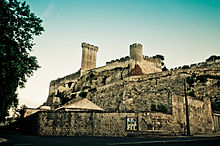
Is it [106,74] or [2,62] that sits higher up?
[106,74]

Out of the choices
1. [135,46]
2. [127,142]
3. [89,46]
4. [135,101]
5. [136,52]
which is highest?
[89,46]

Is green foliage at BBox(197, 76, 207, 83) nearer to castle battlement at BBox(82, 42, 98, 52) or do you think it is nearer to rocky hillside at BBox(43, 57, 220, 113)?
rocky hillside at BBox(43, 57, 220, 113)

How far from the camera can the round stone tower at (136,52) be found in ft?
193

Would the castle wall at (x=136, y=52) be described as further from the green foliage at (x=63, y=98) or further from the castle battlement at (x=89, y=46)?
the green foliage at (x=63, y=98)

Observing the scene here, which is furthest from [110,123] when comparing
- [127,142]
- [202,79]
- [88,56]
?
[88,56]

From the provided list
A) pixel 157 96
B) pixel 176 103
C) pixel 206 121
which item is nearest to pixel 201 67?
pixel 157 96

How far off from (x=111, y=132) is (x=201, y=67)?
2745 centimetres

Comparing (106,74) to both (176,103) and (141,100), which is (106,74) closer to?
(141,100)

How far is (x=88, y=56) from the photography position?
245ft

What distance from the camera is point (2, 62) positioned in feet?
40.6

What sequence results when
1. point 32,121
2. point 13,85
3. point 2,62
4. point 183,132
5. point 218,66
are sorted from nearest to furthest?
point 2,62
point 13,85
point 183,132
point 32,121
point 218,66

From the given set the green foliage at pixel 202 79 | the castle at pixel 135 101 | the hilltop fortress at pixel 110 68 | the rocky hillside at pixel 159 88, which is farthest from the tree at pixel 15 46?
the hilltop fortress at pixel 110 68

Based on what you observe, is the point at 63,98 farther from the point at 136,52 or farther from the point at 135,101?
the point at 135,101

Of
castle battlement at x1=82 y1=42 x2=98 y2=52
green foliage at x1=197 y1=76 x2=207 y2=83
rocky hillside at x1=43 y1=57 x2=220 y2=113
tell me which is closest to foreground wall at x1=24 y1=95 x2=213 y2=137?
rocky hillside at x1=43 y1=57 x2=220 y2=113
